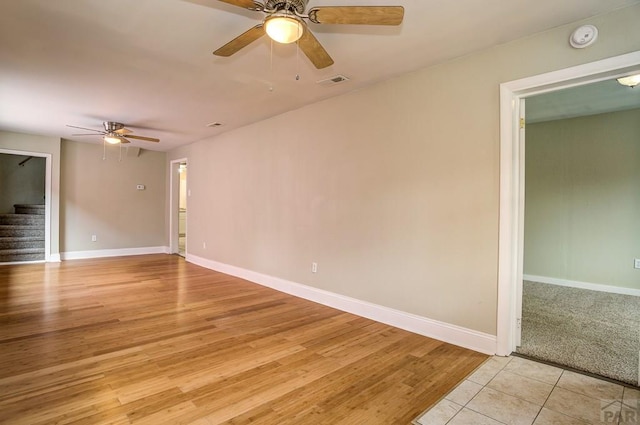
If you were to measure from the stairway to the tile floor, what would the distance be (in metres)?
7.88

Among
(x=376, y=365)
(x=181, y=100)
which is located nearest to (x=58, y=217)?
(x=181, y=100)

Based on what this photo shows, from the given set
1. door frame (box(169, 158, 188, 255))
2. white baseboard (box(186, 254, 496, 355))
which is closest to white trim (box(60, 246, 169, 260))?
door frame (box(169, 158, 188, 255))

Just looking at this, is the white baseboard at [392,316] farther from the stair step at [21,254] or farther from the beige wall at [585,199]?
the stair step at [21,254]

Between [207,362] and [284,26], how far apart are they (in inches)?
93.1

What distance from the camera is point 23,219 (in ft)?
22.6

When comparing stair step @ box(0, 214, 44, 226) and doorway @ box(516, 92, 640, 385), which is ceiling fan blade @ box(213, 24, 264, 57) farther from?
stair step @ box(0, 214, 44, 226)

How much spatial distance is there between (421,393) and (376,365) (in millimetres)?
434

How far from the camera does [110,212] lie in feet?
24.3

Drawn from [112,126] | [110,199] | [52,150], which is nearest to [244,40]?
[112,126]

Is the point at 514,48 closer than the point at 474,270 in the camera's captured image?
Yes

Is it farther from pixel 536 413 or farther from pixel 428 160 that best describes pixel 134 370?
pixel 428 160

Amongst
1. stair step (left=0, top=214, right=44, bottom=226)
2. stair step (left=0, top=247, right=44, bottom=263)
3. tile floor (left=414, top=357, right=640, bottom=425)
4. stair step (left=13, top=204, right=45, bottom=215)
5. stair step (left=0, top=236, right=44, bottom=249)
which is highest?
stair step (left=13, top=204, right=45, bottom=215)

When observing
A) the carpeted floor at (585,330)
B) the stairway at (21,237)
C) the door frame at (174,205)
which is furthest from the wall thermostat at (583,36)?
the stairway at (21,237)

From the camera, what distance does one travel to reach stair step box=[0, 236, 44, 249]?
6.34 m
